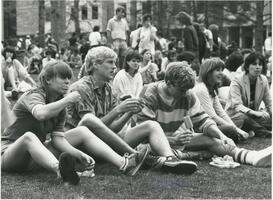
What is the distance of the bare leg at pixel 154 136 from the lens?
4.70 meters

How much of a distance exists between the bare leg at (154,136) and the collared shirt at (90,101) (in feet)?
1.19

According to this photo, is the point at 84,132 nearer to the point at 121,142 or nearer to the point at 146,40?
the point at 121,142

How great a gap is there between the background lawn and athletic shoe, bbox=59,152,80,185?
0.19 feet

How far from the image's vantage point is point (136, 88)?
826 cm

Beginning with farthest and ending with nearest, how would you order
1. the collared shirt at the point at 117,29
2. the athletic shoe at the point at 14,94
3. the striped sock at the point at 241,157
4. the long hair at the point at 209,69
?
the collared shirt at the point at 117,29 < the athletic shoe at the point at 14,94 < the long hair at the point at 209,69 < the striped sock at the point at 241,157

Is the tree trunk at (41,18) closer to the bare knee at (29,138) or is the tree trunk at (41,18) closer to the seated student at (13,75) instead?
the seated student at (13,75)

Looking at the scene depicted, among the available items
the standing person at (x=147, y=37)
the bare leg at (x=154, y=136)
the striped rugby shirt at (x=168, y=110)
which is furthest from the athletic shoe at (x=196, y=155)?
the standing person at (x=147, y=37)

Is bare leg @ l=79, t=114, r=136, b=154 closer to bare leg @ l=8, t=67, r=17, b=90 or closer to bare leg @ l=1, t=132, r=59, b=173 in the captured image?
bare leg @ l=1, t=132, r=59, b=173

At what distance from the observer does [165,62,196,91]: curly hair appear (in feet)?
15.6

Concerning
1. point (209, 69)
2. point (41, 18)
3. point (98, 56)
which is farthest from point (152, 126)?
point (41, 18)

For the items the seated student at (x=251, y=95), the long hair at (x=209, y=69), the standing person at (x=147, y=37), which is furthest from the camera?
the standing person at (x=147, y=37)

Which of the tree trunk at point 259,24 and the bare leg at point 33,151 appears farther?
the tree trunk at point 259,24

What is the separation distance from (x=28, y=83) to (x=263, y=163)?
7621mm

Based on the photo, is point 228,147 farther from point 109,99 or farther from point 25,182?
point 25,182
